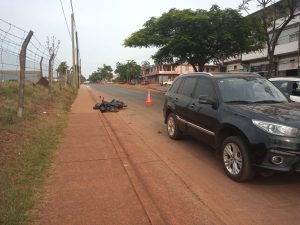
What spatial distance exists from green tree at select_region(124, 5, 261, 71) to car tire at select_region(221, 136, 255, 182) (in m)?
20.9

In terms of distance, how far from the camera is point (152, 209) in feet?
14.4

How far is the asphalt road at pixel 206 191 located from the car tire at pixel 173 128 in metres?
0.63

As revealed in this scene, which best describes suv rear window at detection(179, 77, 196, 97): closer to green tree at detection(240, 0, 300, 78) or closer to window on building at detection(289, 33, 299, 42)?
green tree at detection(240, 0, 300, 78)

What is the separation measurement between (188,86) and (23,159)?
379 centimetres

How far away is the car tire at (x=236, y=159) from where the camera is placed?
5.16 meters

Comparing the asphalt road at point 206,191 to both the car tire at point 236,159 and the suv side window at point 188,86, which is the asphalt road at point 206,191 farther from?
the suv side window at point 188,86

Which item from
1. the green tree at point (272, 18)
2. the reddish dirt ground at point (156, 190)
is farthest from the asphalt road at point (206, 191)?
the green tree at point (272, 18)

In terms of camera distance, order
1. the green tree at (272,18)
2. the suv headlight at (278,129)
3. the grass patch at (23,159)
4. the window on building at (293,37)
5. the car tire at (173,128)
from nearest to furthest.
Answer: the grass patch at (23,159), the suv headlight at (278,129), the car tire at (173,128), the green tree at (272,18), the window on building at (293,37)

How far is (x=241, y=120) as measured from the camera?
5340 mm

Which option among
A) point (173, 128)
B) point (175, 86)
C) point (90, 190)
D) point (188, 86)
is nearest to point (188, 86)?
point (188, 86)

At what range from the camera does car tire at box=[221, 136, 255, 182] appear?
5160 mm

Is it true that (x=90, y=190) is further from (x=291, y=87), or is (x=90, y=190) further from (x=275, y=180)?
(x=291, y=87)

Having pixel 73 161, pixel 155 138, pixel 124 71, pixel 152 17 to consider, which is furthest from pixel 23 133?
pixel 124 71

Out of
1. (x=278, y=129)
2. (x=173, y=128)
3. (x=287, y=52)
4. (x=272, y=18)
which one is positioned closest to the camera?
(x=278, y=129)
